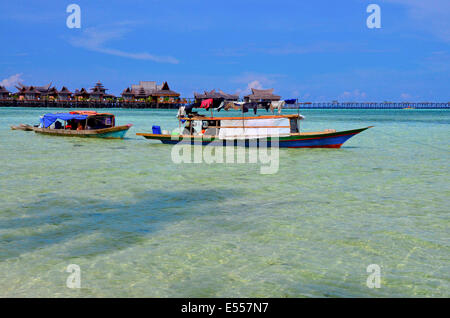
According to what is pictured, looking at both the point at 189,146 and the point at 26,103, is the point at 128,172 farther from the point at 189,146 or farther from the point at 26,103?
the point at 26,103

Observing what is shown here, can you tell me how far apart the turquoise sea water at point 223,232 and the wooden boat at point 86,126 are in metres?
13.2

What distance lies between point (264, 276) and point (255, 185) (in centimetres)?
702

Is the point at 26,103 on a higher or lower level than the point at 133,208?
higher

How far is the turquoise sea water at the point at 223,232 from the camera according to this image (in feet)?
18.8

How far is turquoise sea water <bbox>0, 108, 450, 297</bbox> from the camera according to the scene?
5.73 metres

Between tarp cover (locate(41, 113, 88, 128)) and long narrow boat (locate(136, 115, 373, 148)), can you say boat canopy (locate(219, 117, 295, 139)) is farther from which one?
tarp cover (locate(41, 113, 88, 128))

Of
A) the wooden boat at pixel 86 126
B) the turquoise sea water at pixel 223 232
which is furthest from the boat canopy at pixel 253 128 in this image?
the wooden boat at pixel 86 126

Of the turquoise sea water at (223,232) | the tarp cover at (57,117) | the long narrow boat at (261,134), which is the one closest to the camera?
the turquoise sea water at (223,232)

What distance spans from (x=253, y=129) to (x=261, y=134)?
0.56 m

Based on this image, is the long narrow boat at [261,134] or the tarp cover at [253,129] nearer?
the long narrow boat at [261,134]

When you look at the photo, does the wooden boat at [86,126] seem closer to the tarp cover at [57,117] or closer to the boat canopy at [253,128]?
the tarp cover at [57,117]

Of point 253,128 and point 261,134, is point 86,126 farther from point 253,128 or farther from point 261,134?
point 261,134

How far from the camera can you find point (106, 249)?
693 cm
